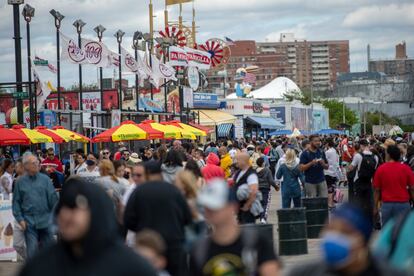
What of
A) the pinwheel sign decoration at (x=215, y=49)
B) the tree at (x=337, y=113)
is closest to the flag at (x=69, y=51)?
the pinwheel sign decoration at (x=215, y=49)

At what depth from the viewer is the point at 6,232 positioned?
1775cm

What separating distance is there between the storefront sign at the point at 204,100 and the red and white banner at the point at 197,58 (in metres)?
14.0

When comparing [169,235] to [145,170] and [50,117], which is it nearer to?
[145,170]

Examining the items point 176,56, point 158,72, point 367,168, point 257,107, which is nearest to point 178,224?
point 367,168

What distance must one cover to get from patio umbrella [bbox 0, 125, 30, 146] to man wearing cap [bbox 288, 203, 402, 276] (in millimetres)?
21728

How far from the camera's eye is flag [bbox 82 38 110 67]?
3943 cm

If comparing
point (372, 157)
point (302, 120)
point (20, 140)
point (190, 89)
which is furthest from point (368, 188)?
point (302, 120)

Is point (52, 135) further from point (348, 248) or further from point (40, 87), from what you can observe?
point (348, 248)

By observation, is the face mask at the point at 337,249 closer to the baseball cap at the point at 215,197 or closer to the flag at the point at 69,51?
the baseball cap at the point at 215,197

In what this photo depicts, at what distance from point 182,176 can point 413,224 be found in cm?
346

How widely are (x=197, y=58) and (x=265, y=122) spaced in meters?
27.9

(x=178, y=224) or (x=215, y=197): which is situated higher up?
(x=215, y=197)

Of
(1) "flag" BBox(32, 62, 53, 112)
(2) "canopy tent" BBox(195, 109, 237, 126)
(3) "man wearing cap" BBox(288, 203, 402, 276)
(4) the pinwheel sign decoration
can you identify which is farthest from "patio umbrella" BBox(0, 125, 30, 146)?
(4) the pinwheel sign decoration

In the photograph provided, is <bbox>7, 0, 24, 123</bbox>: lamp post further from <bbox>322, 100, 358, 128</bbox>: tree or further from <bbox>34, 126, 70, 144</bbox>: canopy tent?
<bbox>322, 100, 358, 128</bbox>: tree
